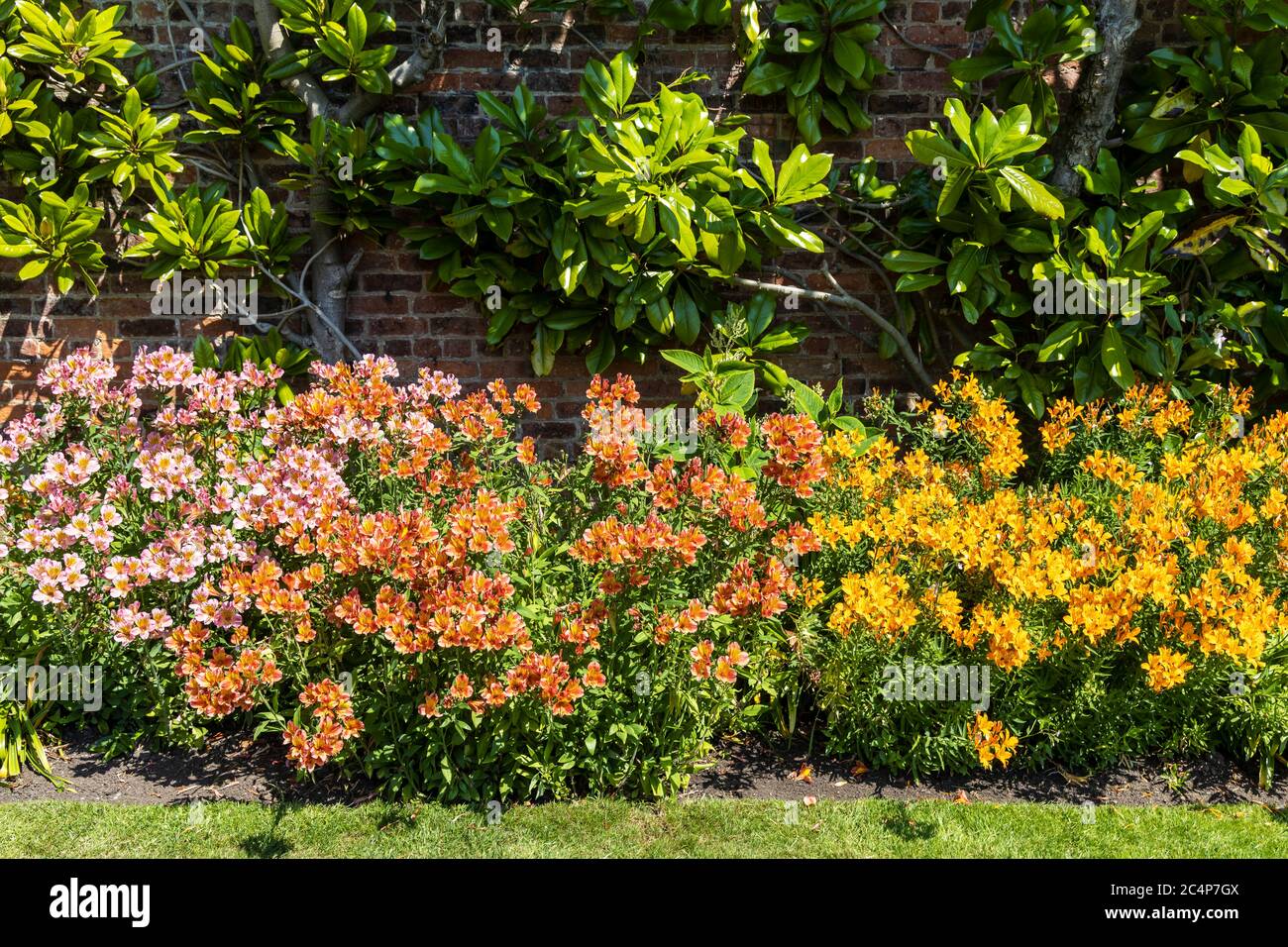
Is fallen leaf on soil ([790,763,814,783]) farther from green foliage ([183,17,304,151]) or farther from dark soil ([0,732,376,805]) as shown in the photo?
green foliage ([183,17,304,151])

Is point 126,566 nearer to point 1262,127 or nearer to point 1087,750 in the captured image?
point 1087,750

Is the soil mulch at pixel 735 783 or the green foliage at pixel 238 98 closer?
the soil mulch at pixel 735 783

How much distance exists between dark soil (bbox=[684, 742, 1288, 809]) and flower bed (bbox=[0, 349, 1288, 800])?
0.07 metres

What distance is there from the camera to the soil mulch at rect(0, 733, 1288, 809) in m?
2.79

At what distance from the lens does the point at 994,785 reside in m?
2.88

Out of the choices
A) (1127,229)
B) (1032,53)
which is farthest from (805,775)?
(1032,53)

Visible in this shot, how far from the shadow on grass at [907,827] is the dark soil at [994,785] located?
9cm

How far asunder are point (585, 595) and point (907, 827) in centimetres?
101

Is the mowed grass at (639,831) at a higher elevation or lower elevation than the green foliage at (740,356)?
lower

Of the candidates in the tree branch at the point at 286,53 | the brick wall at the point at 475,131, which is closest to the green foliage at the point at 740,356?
the brick wall at the point at 475,131

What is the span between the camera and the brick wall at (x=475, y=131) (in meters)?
4.15

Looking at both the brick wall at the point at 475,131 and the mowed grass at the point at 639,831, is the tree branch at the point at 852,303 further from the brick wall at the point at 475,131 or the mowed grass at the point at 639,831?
the mowed grass at the point at 639,831

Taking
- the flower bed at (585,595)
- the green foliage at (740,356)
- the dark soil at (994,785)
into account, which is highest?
the green foliage at (740,356)

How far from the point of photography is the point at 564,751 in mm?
2729
